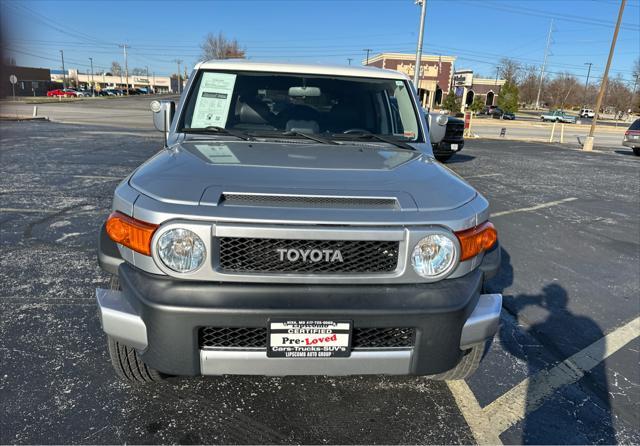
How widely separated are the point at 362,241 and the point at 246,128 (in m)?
1.64

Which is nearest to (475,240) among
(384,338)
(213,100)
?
(384,338)

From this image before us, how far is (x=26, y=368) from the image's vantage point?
281 centimetres

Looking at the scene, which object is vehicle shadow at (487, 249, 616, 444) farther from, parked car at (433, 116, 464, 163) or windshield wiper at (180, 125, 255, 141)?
parked car at (433, 116, 464, 163)

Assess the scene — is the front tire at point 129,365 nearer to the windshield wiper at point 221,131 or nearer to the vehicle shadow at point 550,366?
the windshield wiper at point 221,131

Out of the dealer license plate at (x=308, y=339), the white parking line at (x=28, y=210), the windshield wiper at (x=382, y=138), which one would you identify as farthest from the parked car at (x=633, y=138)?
the dealer license plate at (x=308, y=339)

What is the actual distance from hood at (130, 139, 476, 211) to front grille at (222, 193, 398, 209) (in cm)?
3

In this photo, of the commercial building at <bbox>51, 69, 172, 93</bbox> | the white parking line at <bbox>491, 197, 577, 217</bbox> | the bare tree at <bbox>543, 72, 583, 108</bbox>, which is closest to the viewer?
the white parking line at <bbox>491, 197, 577, 217</bbox>

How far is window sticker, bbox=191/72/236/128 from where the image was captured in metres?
3.39

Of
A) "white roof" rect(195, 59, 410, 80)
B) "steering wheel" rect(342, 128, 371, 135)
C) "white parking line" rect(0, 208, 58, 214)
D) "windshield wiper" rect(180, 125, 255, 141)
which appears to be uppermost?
"white roof" rect(195, 59, 410, 80)

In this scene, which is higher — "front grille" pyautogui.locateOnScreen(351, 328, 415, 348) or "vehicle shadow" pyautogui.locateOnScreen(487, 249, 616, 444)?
"front grille" pyautogui.locateOnScreen(351, 328, 415, 348)

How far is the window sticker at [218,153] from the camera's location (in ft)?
8.40

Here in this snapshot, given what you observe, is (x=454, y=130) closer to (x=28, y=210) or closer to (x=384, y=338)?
(x=28, y=210)

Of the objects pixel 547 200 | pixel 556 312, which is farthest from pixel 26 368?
pixel 547 200

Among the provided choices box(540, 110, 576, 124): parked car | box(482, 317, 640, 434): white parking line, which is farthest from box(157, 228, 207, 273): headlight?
box(540, 110, 576, 124): parked car
